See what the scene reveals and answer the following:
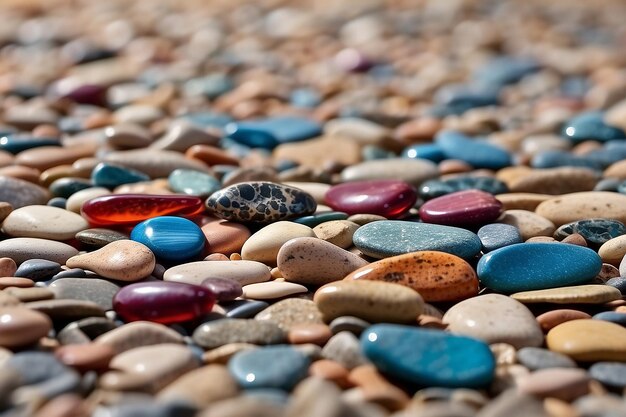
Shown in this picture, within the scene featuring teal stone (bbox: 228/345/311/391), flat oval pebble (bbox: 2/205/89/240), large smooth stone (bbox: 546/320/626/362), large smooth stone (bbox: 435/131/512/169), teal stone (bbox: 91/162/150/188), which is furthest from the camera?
large smooth stone (bbox: 435/131/512/169)

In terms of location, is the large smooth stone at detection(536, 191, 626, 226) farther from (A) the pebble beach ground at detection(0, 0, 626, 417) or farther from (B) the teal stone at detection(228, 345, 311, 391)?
(B) the teal stone at detection(228, 345, 311, 391)

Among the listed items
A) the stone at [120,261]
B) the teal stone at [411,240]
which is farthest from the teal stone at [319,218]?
the stone at [120,261]

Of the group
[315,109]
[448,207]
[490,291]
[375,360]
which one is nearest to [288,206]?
[448,207]

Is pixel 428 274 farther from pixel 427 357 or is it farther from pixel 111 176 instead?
pixel 111 176

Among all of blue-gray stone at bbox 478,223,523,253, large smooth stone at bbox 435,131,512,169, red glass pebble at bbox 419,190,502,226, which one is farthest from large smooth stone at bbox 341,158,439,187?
blue-gray stone at bbox 478,223,523,253

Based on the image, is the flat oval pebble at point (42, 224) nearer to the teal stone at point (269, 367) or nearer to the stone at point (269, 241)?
the stone at point (269, 241)
